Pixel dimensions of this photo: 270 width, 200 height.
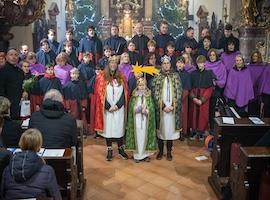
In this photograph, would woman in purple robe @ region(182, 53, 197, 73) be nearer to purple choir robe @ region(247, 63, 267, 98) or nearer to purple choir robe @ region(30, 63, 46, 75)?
A: purple choir robe @ region(247, 63, 267, 98)

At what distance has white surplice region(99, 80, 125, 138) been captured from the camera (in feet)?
21.2

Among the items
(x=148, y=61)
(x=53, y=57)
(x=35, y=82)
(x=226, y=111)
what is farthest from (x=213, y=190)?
(x=53, y=57)

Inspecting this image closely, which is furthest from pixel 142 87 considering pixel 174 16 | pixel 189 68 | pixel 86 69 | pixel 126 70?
pixel 174 16

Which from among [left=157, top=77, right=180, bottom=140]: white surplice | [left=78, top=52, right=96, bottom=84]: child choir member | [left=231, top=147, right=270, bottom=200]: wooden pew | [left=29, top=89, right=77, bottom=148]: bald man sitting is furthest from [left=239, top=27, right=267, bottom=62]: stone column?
[left=29, top=89, right=77, bottom=148]: bald man sitting

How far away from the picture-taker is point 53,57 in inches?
334

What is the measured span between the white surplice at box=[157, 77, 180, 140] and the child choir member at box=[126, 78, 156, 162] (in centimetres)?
15

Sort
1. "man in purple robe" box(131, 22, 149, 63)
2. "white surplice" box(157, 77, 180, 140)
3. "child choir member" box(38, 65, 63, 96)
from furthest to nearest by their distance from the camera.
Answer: "man in purple robe" box(131, 22, 149, 63) → "child choir member" box(38, 65, 63, 96) → "white surplice" box(157, 77, 180, 140)

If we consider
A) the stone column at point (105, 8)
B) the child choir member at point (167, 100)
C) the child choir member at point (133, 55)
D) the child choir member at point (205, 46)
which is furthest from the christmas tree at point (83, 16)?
the child choir member at point (167, 100)

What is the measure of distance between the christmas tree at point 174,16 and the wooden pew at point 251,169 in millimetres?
12286

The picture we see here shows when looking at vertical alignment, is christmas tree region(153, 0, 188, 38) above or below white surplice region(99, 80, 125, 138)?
above

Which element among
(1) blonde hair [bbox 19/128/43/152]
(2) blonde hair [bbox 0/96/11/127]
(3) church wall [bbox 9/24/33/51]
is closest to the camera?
(1) blonde hair [bbox 19/128/43/152]

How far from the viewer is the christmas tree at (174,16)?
53.6 feet

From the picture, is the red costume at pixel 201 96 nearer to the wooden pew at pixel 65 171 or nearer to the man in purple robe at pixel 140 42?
the man in purple robe at pixel 140 42

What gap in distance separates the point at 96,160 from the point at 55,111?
87.1 inches
